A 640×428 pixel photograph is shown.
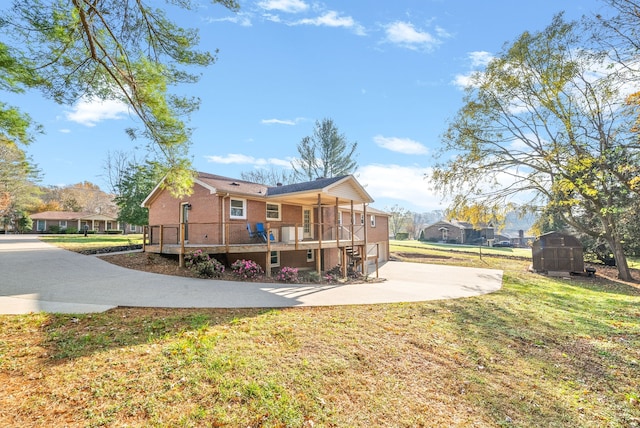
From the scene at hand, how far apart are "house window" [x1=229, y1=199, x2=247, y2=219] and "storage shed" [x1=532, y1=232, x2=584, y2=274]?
61.1ft

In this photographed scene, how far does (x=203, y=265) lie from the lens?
35.3 feet

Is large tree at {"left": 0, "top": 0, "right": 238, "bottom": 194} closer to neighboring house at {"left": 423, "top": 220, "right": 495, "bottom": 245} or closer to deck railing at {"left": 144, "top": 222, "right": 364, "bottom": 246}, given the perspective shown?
deck railing at {"left": 144, "top": 222, "right": 364, "bottom": 246}

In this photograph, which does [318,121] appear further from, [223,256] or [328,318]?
[328,318]

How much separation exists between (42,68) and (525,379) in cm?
1105

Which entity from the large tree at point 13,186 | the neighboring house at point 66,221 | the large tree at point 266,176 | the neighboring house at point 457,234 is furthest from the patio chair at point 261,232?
the neighboring house at point 457,234

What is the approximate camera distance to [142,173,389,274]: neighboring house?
1266 cm

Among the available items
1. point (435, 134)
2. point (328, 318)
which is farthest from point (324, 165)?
point (328, 318)

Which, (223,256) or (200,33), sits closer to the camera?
(200,33)

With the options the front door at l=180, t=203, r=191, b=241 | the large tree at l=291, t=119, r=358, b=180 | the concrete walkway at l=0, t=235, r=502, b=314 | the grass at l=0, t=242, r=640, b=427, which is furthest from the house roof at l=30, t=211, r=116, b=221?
the grass at l=0, t=242, r=640, b=427

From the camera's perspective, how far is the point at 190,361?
4.08 m

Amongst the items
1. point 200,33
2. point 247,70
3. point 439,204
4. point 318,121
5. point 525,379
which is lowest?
point 525,379

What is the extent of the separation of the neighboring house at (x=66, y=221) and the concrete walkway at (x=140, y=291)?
38.4 m

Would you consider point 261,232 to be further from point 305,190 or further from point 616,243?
point 616,243

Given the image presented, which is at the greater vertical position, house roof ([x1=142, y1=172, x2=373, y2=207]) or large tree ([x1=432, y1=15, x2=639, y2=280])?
large tree ([x1=432, y1=15, x2=639, y2=280])
